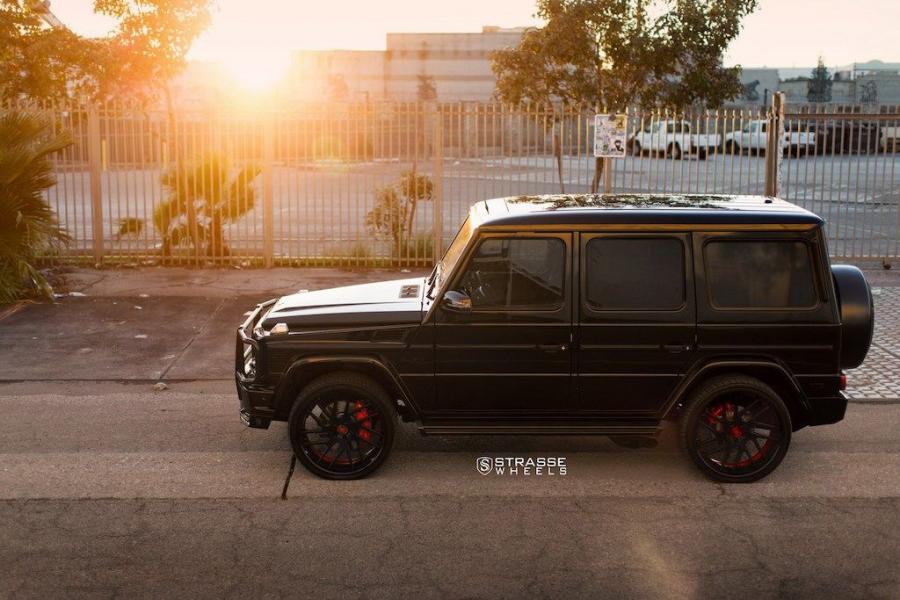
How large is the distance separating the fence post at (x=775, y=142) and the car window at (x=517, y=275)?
400 inches

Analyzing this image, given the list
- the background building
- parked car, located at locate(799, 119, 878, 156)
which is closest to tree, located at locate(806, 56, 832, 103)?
the background building

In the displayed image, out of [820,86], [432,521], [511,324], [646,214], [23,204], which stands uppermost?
[820,86]

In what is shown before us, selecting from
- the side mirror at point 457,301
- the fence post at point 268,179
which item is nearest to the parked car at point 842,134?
the fence post at point 268,179

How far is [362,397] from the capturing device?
6.84m

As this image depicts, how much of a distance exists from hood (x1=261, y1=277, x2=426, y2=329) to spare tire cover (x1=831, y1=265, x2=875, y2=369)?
2.63 m

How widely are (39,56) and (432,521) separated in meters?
13.9

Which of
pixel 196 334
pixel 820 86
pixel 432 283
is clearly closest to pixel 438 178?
pixel 196 334

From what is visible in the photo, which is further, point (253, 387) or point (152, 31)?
point (152, 31)

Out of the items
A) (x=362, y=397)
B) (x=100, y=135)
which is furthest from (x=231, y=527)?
(x=100, y=135)

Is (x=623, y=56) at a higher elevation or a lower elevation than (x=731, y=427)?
higher

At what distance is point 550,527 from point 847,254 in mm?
12650

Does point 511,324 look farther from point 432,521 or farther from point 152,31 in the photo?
point 152,31

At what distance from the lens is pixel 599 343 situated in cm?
675

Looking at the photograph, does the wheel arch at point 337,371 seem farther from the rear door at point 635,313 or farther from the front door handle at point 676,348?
the front door handle at point 676,348
